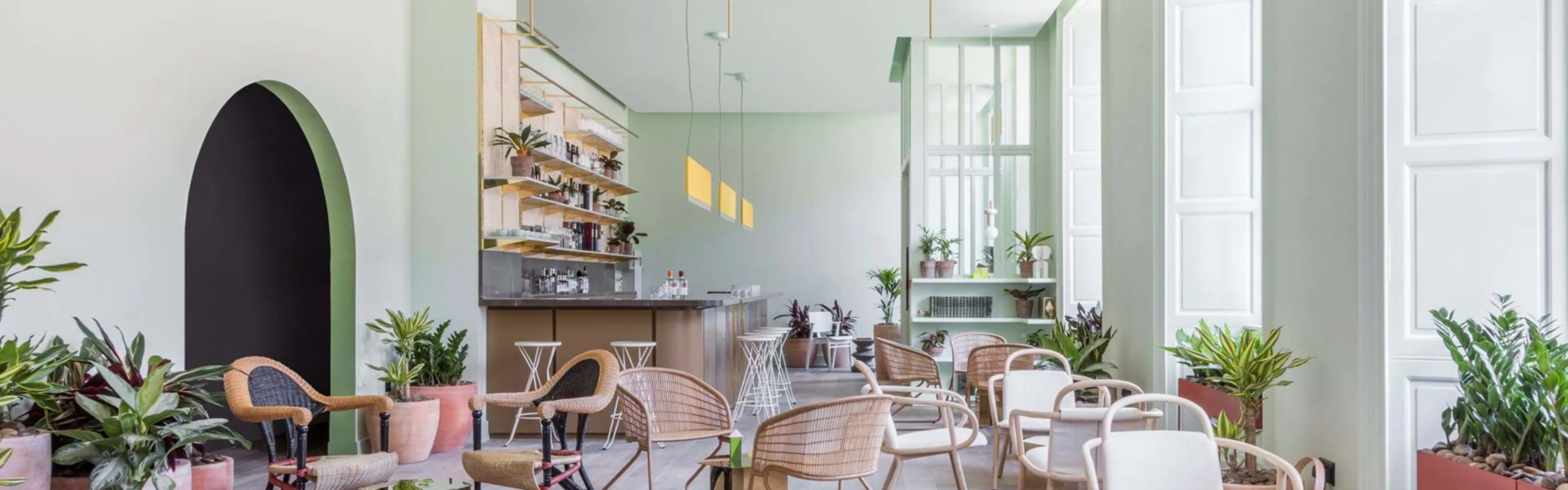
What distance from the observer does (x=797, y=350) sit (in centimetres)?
1301

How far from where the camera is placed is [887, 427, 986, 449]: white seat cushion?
432cm

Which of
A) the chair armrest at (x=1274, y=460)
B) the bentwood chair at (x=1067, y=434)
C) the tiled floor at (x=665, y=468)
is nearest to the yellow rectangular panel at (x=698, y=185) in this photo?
the tiled floor at (x=665, y=468)

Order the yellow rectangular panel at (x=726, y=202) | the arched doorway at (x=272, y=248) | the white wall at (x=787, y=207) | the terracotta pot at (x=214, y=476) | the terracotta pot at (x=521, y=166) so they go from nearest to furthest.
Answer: the terracotta pot at (x=214, y=476)
the arched doorway at (x=272, y=248)
the terracotta pot at (x=521, y=166)
the yellow rectangular panel at (x=726, y=202)
the white wall at (x=787, y=207)

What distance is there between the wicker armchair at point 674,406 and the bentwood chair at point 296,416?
3.46ft

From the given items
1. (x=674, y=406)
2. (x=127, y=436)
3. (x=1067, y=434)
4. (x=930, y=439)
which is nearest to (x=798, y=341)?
(x=674, y=406)

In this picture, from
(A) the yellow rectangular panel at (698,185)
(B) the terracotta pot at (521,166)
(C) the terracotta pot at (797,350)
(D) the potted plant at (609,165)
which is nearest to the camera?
(B) the terracotta pot at (521,166)

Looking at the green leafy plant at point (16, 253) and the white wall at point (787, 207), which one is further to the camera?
the white wall at point (787, 207)

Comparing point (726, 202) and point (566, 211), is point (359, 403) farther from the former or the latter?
point (566, 211)

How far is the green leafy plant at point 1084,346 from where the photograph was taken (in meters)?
6.33

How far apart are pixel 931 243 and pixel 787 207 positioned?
4.79 m

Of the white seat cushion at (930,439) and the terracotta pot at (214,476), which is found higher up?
the white seat cushion at (930,439)

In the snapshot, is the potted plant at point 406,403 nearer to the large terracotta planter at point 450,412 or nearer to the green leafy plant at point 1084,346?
the large terracotta planter at point 450,412

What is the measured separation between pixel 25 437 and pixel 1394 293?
4218 millimetres

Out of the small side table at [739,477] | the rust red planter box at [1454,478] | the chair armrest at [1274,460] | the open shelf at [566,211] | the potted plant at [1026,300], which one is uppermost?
the open shelf at [566,211]
